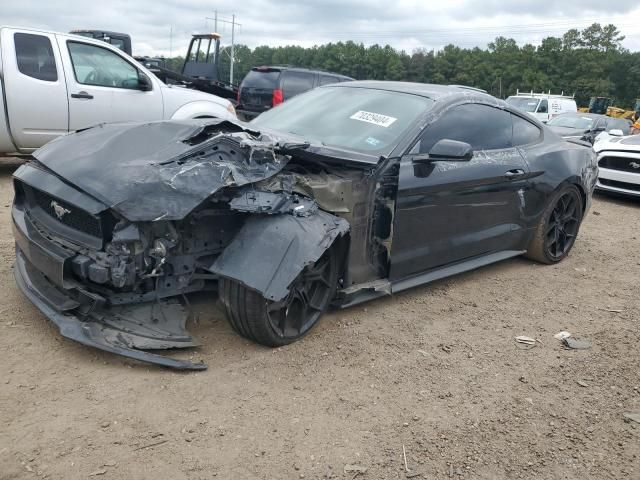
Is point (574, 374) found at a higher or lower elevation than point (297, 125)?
→ lower

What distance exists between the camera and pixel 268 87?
11.9 meters

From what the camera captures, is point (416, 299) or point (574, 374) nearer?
point (574, 374)

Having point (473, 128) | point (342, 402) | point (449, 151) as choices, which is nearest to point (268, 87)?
point (473, 128)

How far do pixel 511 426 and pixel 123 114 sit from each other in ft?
21.0

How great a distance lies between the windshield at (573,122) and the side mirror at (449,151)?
10.6 metres

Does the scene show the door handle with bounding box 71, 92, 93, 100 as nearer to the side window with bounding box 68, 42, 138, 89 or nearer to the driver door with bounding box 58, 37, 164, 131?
the driver door with bounding box 58, 37, 164, 131

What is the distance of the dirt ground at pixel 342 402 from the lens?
2377 millimetres

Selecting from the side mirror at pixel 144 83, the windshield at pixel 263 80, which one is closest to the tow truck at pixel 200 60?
the windshield at pixel 263 80

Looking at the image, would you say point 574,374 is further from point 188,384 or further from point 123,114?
point 123,114

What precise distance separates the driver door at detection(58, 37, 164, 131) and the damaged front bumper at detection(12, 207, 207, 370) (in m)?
4.28

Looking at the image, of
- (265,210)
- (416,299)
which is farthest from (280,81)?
(265,210)

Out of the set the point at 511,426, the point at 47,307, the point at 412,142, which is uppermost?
the point at 412,142

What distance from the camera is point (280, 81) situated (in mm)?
11906

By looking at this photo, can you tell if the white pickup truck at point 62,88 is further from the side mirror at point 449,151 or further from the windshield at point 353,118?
the side mirror at point 449,151
